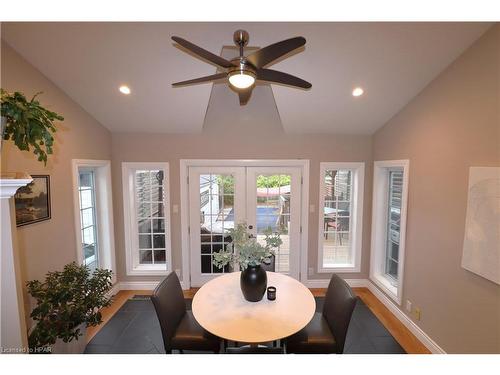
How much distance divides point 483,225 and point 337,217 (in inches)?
71.4

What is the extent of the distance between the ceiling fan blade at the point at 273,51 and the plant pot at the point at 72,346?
264 centimetres

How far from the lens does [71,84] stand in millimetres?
2281

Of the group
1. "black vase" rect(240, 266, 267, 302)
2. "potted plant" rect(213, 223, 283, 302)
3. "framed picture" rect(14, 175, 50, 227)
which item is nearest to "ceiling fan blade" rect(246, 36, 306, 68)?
"potted plant" rect(213, 223, 283, 302)

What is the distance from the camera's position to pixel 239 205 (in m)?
3.31

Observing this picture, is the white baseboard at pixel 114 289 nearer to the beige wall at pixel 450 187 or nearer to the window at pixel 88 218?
the window at pixel 88 218

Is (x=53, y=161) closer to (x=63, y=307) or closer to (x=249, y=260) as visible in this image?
(x=63, y=307)

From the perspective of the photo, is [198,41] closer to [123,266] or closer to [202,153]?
[202,153]

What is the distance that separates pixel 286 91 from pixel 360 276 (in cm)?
297

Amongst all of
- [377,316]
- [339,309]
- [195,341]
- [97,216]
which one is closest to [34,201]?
[97,216]

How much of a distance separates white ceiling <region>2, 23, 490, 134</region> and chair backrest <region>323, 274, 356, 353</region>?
197 centimetres

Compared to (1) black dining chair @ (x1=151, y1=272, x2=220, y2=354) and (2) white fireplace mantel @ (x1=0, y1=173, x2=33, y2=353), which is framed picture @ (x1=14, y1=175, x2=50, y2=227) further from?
(1) black dining chair @ (x1=151, y1=272, x2=220, y2=354)

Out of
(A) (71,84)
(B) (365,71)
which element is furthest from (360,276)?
(A) (71,84)

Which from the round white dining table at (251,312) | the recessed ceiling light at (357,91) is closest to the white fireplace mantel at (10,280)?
the round white dining table at (251,312)

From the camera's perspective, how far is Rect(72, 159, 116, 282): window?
2.92m
